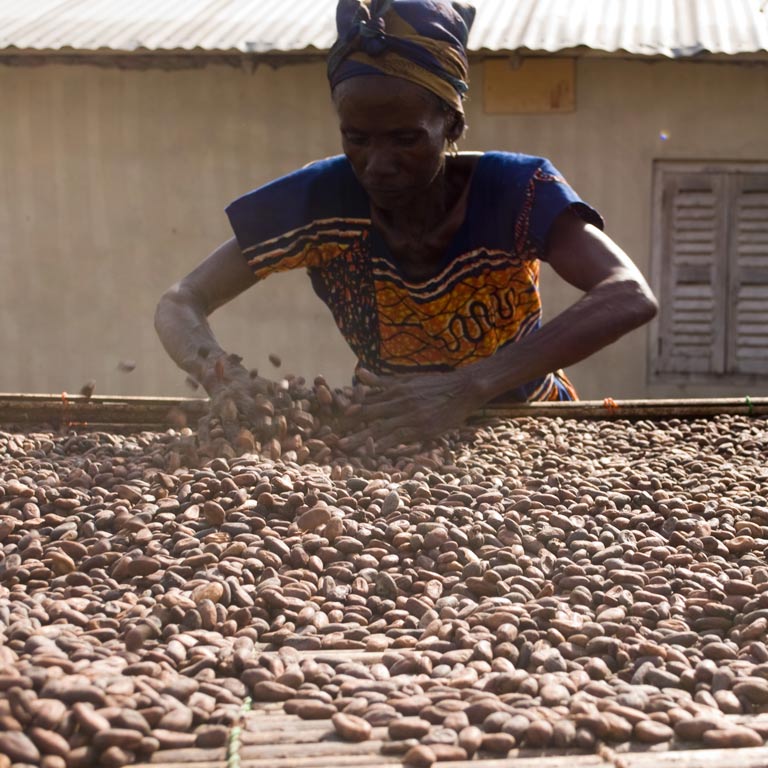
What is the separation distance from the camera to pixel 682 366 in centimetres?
652

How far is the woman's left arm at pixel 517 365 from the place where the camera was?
8.50 feet

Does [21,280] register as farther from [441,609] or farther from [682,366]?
[441,609]

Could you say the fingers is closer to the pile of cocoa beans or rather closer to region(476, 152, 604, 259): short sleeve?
the pile of cocoa beans

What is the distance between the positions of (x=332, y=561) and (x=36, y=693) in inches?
25.9

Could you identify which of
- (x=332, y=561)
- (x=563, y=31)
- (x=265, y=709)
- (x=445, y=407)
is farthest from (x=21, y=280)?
(x=265, y=709)

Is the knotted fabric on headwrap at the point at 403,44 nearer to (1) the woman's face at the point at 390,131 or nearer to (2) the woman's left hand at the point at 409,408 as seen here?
(1) the woman's face at the point at 390,131

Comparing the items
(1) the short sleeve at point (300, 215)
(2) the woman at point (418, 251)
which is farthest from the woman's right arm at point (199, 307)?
(1) the short sleeve at point (300, 215)

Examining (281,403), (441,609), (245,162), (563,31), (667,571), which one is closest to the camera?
(441,609)

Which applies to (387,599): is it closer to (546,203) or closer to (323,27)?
(546,203)

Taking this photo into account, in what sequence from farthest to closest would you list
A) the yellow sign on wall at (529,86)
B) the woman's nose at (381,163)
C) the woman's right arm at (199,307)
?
the yellow sign on wall at (529,86) < the woman's right arm at (199,307) < the woman's nose at (381,163)

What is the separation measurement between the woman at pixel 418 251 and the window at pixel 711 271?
3.32 metres

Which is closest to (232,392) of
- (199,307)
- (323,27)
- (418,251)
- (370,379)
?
(370,379)

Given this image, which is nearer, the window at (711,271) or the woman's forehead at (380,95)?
the woman's forehead at (380,95)

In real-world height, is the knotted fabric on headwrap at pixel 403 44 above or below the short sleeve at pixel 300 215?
above
